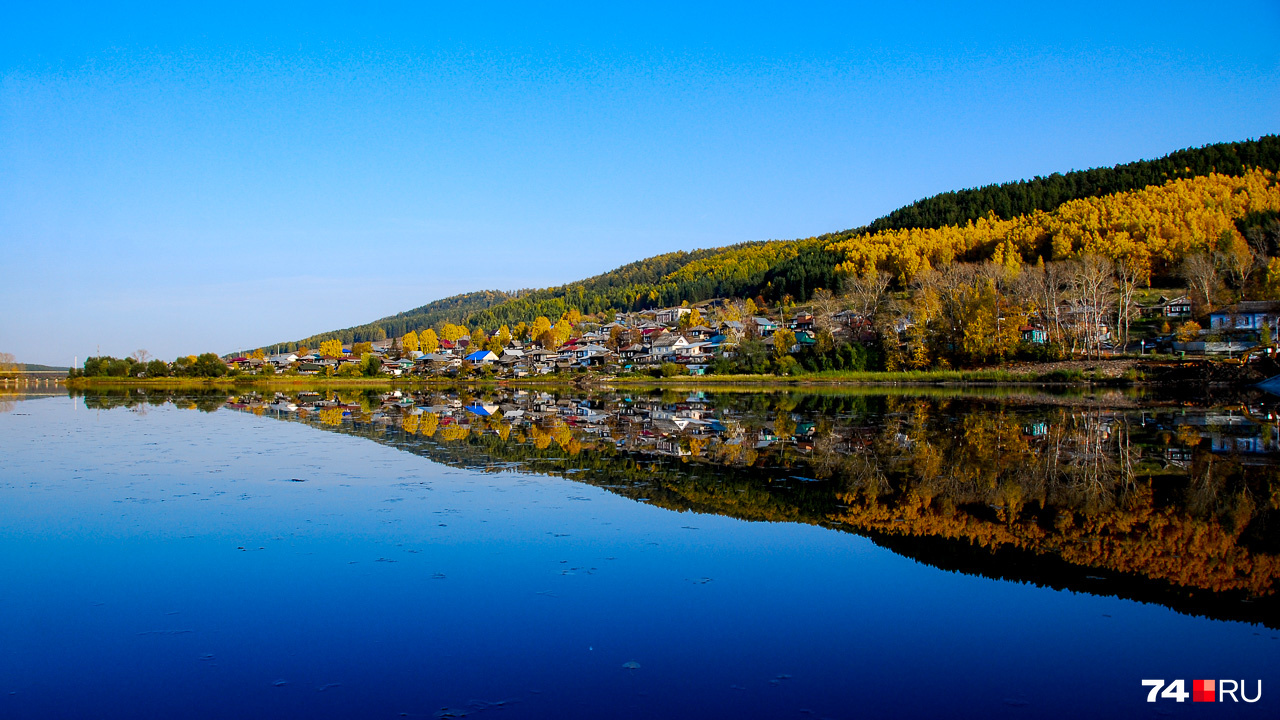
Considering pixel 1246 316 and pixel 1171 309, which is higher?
pixel 1171 309

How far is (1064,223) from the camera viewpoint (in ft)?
229

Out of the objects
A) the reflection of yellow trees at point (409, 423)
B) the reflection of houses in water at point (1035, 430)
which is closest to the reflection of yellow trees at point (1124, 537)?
the reflection of houses in water at point (1035, 430)

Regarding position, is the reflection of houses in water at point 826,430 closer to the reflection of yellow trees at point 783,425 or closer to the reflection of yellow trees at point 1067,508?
the reflection of yellow trees at point 783,425

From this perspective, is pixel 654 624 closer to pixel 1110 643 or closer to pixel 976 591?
pixel 976 591

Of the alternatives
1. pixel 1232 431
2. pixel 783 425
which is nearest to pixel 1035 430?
pixel 1232 431

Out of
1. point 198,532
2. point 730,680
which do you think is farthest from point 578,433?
point 730,680

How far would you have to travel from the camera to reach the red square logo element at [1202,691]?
3916mm

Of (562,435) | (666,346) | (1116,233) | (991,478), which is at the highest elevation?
(1116,233)

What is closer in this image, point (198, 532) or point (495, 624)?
point (495, 624)

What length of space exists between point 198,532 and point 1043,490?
999 centimetres

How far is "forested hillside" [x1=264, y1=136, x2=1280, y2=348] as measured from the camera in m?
61.7

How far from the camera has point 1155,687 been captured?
4.05 m

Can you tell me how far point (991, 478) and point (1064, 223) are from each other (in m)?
71.4

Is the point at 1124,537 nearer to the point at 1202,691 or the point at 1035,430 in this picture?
the point at 1202,691
